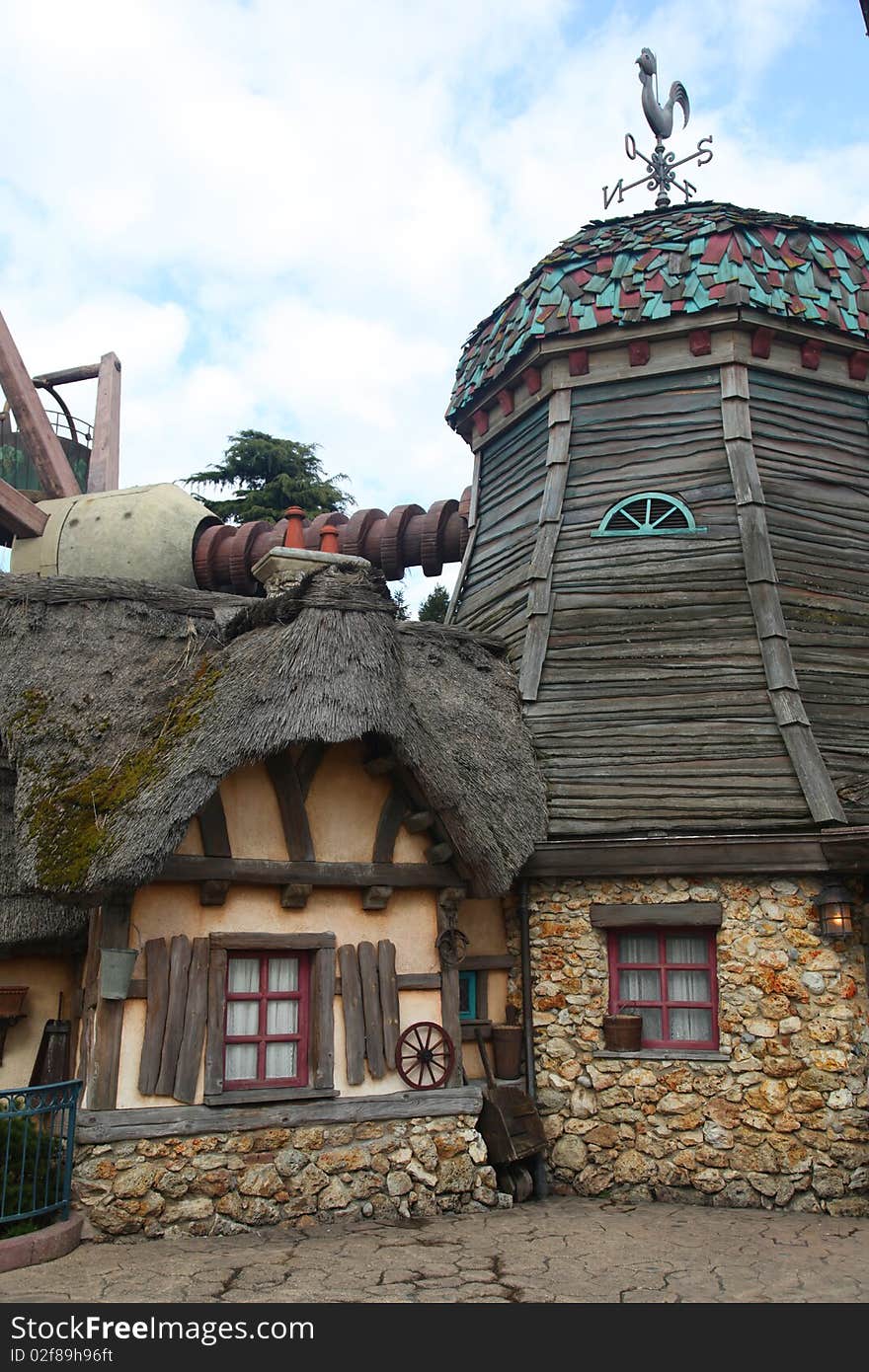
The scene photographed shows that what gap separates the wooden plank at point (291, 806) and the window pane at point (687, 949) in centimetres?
306

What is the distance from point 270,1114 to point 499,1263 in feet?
6.48

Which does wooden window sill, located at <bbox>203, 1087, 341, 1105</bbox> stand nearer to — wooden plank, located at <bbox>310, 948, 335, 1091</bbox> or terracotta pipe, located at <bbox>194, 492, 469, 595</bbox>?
wooden plank, located at <bbox>310, 948, 335, 1091</bbox>

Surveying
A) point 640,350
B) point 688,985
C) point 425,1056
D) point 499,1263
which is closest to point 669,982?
point 688,985

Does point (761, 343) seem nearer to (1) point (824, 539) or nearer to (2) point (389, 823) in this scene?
(1) point (824, 539)

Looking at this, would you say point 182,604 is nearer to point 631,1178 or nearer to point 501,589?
point 501,589

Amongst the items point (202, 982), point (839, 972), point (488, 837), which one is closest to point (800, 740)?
point (839, 972)

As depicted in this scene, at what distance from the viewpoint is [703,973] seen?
29.4ft

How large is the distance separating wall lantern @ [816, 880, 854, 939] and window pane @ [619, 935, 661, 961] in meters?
1.36

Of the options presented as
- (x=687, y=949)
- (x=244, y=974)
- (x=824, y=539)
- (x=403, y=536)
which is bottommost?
(x=244, y=974)

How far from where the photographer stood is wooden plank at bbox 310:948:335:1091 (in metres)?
8.19

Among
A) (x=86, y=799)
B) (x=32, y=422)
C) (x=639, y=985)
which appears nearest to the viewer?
(x=86, y=799)

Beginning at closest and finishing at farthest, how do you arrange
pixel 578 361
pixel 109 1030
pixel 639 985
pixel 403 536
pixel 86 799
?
1. pixel 109 1030
2. pixel 86 799
3. pixel 639 985
4. pixel 578 361
5. pixel 403 536

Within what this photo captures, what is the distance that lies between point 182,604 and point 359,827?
3133 mm

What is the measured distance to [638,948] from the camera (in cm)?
923
